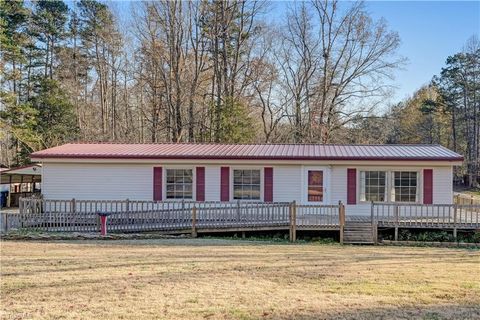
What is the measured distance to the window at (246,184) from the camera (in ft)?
57.3

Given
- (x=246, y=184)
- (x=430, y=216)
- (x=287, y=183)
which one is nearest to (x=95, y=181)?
(x=246, y=184)

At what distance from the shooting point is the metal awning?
24.3 meters

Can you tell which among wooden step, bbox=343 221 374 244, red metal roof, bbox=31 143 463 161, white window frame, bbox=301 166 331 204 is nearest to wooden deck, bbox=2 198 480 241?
wooden step, bbox=343 221 374 244

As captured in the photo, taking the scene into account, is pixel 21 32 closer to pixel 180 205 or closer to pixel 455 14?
pixel 180 205

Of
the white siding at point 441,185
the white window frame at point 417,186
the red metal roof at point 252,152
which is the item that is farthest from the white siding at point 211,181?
the white siding at point 441,185

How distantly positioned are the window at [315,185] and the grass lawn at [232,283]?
17.9 feet

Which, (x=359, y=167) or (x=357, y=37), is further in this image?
(x=357, y=37)

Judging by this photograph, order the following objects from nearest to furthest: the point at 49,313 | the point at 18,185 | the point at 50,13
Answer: the point at 49,313 < the point at 18,185 < the point at 50,13

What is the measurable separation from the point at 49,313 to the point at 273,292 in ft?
11.0

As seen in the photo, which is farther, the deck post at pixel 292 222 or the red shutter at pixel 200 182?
the red shutter at pixel 200 182

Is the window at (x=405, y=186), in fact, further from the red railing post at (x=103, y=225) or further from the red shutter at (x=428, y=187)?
the red railing post at (x=103, y=225)

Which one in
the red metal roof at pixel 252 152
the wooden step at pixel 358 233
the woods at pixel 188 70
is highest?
the woods at pixel 188 70

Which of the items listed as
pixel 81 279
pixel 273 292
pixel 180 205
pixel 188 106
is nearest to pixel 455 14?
pixel 180 205

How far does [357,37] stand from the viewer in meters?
34.5
